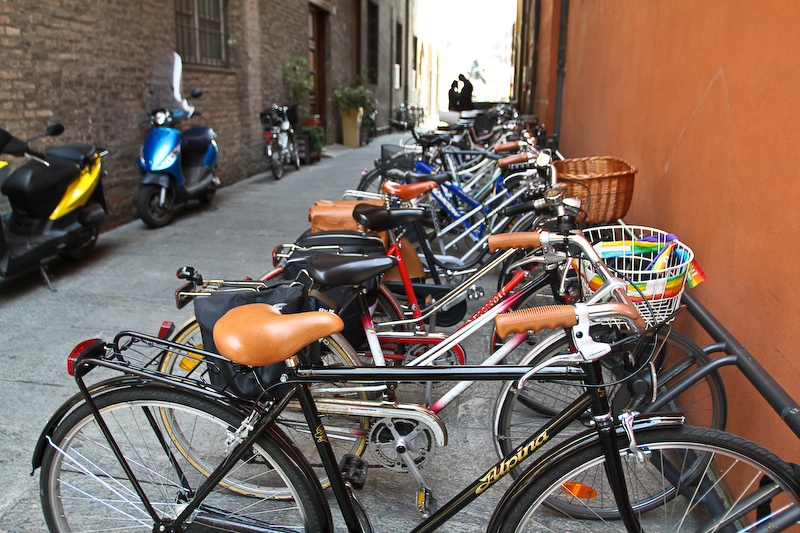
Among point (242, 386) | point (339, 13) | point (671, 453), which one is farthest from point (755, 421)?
point (339, 13)

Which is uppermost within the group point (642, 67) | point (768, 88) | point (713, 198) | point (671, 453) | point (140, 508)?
point (642, 67)

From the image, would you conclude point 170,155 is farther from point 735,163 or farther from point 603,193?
point 735,163

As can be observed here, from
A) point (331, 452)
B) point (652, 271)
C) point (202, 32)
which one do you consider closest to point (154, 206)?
point (202, 32)

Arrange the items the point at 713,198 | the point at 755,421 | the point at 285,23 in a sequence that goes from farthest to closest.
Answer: the point at 285,23 → the point at 713,198 → the point at 755,421

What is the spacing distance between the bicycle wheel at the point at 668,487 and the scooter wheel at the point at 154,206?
5.46m

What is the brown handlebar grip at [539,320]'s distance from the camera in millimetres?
1447

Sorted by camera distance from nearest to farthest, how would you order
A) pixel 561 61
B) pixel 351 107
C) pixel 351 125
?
1. pixel 561 61
2. pixel 351 107
3. pixel 351 125

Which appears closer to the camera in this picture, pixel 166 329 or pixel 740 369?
pixel 740 369

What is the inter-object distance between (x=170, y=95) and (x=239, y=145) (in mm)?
2619

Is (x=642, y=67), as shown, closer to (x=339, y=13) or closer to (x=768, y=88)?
(x=768, y=88)

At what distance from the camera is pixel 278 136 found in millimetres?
9930

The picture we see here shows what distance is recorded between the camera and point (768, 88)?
215 centimetres

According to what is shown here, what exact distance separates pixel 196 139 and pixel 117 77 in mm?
1125

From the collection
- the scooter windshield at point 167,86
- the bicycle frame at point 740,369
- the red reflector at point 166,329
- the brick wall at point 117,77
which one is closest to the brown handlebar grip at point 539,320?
the bicycle frame at point 740,369
